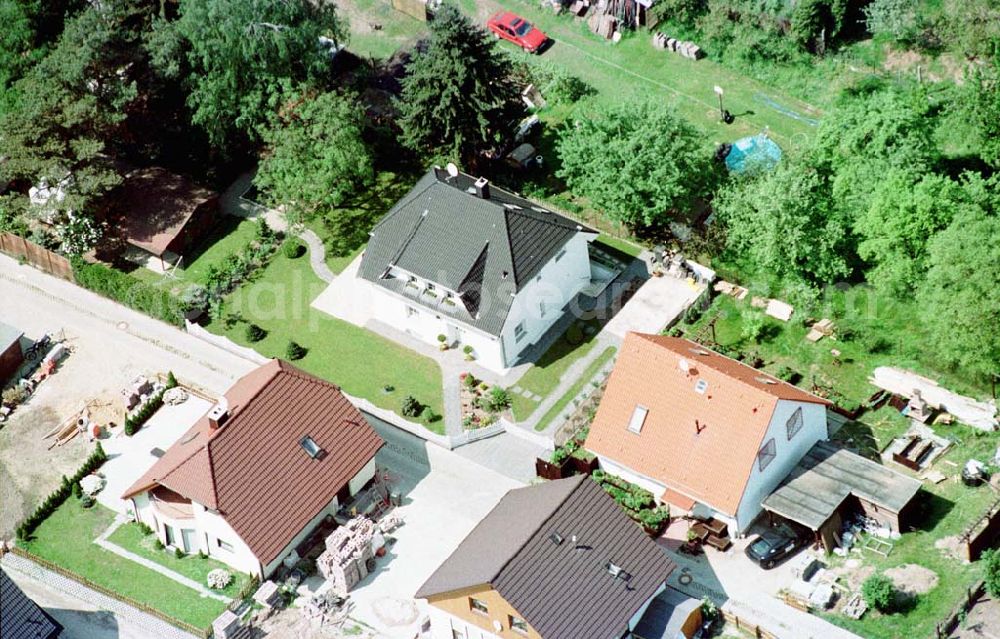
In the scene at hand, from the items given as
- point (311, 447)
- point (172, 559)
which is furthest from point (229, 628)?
point (311, 447)

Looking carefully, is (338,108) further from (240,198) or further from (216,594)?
(216,594)

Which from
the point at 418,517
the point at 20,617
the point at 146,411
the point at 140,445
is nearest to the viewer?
the point at 20,617

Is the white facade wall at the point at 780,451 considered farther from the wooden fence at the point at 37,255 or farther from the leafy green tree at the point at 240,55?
the wooden fence at the point at 37,255

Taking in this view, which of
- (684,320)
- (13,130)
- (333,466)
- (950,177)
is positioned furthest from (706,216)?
(13,130)

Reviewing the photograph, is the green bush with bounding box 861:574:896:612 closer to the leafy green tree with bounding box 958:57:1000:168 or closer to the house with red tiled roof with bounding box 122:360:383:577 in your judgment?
the house with red tiled roof with bounding box 122:360:383:577

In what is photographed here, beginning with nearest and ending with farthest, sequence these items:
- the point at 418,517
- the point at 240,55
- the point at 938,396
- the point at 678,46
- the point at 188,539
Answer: the point at 188,539 < the point at 418,517 < the point at 938,396 < the point at 240,55 < the point at 678,46

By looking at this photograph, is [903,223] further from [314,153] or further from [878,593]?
[314,153]
